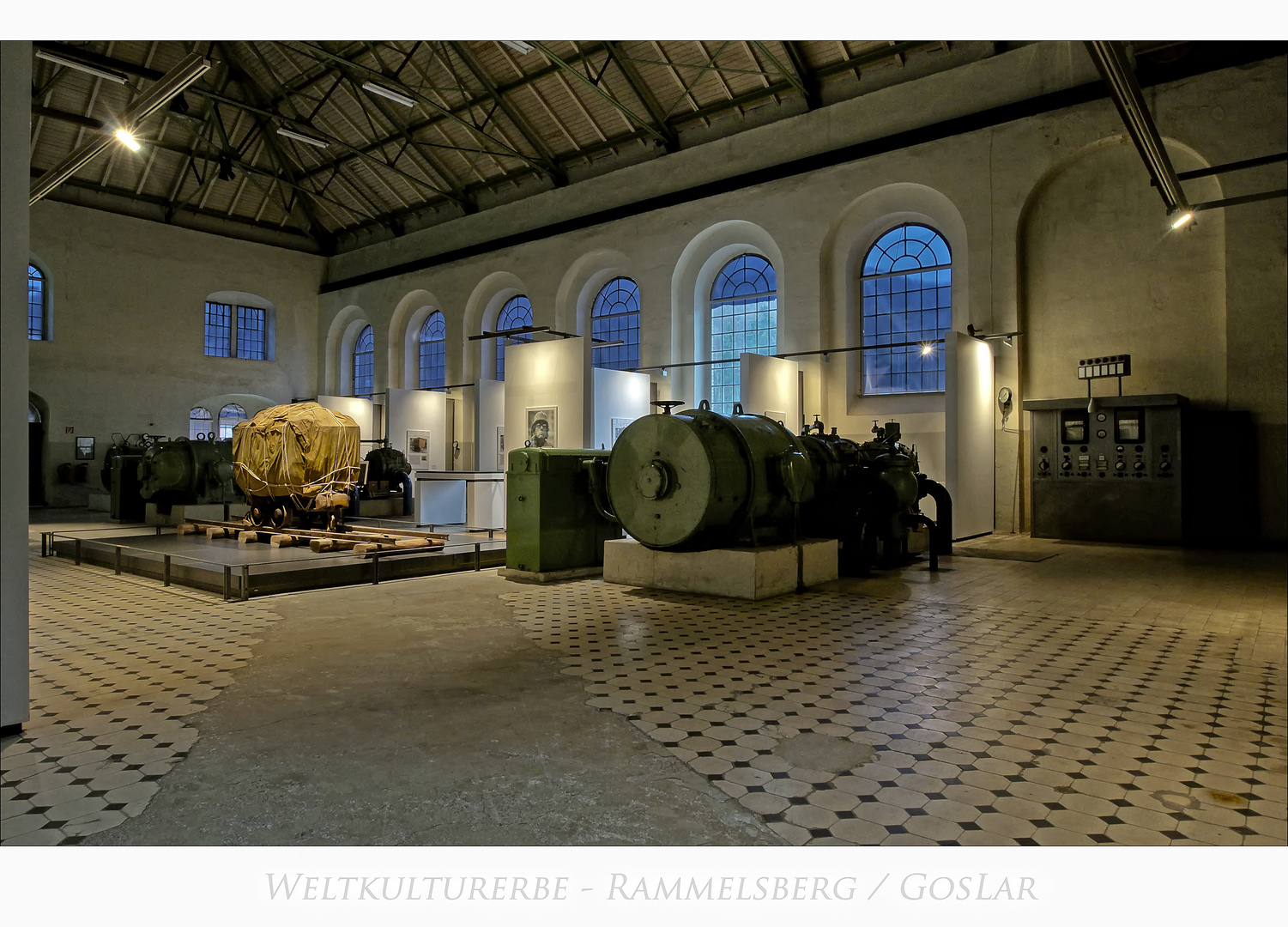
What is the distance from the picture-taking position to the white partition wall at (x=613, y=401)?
15016 mm

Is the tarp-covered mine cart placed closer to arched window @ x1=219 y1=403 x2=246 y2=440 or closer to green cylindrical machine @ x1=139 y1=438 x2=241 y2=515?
green cylindrical machine @ x1=139 y1=438 x2=241 y2=515

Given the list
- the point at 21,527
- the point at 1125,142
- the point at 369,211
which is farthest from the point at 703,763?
the point at 369,211

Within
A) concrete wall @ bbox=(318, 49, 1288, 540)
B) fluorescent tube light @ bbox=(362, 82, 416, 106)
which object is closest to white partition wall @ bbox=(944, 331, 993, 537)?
concrete wall @ bbox=(318, 49, 1288, 540)

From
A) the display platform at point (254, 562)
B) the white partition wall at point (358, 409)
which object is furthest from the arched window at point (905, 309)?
the white partition wall at point (358, 409)

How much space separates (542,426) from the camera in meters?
15.0

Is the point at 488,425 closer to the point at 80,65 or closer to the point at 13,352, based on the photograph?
the point at 80,65

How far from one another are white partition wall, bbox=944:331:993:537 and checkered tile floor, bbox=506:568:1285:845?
20.1 ft

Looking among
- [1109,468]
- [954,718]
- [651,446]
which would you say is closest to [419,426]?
[651,446]

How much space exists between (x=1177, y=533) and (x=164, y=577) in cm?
1327

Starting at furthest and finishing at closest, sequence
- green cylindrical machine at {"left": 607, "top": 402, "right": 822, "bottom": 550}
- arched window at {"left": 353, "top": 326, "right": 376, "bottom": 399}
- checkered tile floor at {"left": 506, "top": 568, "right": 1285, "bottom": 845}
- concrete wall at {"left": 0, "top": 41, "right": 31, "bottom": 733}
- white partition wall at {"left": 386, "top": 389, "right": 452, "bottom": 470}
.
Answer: arched window at {"left": 353, "top": 326, "right": 376, "bottom": 399} → white partition wall at {"left": 386, "top": 389, "right": 452, "bottom": 470} → green cylindrical machine at {"left": 607, "top": 402, "right": 822, "bottom": 550} → concrete wall at {"left": 0, "top": 41, "right": 31, "bottom": 733} → checkered tile floor at {"left": 506, "top": 568, "right": 1285, "bottom": 845}

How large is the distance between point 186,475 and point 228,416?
1216cm

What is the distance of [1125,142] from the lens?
41.3ft

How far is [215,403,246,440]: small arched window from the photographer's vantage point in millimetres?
25266

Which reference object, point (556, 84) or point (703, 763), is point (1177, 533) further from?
point (556, 84)
